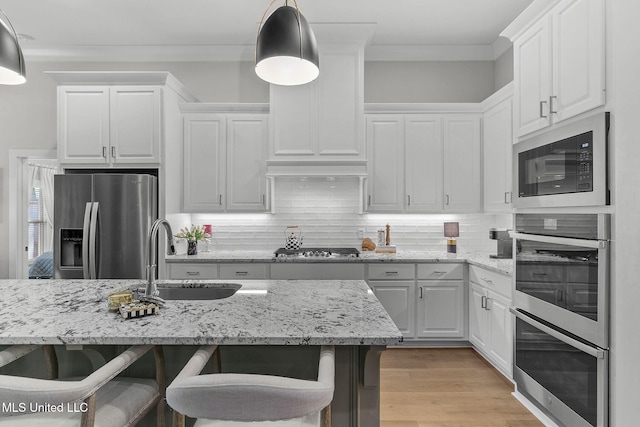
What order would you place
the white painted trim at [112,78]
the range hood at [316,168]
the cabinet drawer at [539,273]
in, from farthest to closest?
1. the range hood at [316,168]
2. the white painted trim at [112,78]
3. the cabinet drawer at [539,273]

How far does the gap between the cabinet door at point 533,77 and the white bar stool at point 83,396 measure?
7.92 ft

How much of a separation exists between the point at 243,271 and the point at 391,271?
1.44m

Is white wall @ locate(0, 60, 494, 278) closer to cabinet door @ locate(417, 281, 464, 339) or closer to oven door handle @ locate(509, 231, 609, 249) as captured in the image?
cabinet door @ locate(417, 281, 464, 339)

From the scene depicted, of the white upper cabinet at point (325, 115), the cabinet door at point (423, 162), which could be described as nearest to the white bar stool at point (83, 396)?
the white upper cabinet at point (325, 115)

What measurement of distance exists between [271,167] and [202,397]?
9.88ft

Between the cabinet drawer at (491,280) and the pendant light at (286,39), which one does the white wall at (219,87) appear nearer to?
the cabinet drawer at (491,280)

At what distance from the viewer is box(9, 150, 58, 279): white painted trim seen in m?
4.18

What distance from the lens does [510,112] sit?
10.9ft

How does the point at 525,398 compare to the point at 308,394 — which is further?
the point at 525,398

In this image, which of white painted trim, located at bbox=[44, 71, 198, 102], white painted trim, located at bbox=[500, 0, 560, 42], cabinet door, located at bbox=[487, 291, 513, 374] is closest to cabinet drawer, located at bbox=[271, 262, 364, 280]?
cabinet door, located at bbox=[487, 291, 513, 374]

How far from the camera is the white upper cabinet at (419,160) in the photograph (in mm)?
3908

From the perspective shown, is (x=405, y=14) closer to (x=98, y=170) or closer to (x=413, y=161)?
(x=413, y=161)

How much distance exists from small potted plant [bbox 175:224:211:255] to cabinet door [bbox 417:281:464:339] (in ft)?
7.51

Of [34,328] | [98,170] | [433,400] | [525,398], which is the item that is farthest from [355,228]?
[34,328]
